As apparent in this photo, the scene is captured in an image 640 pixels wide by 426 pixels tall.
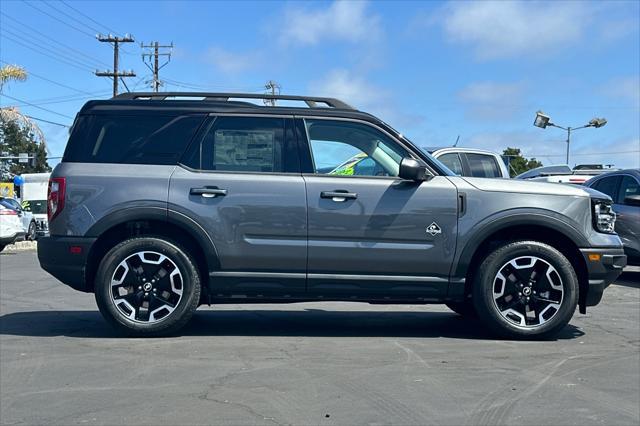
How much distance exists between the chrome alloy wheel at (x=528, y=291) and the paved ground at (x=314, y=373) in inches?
10.6

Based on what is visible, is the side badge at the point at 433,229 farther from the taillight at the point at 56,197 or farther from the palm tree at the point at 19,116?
the palm tree at the point at 19,116

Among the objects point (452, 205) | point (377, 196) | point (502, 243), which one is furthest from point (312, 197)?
point (502, 243)

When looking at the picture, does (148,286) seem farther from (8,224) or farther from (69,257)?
(8,224)

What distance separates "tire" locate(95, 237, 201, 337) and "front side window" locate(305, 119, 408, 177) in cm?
151

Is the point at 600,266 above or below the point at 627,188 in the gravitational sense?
below

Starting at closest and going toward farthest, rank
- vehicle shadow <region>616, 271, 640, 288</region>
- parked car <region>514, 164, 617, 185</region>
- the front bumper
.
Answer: the front bumper
vehicle shadow <region>616, 271, 640, 288</region>
parked car <region>514, 164, 617, 185</region>

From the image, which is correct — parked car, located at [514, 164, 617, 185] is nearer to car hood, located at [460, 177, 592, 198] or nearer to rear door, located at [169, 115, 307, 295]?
car hood, located at [460, 177, 592, 198]

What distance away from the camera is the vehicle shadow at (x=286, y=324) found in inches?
275

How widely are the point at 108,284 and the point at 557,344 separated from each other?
3922 mm

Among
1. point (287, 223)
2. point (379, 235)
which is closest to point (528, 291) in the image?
point (379, 235)

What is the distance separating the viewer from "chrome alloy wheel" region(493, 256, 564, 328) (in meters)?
6.64

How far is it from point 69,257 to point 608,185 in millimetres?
9511

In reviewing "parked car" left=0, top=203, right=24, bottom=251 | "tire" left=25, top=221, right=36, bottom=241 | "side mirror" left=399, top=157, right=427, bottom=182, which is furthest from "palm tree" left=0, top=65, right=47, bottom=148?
"side mirror" left=399, top=157, right=427, bottom=182

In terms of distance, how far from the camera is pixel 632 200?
38.5 ft
